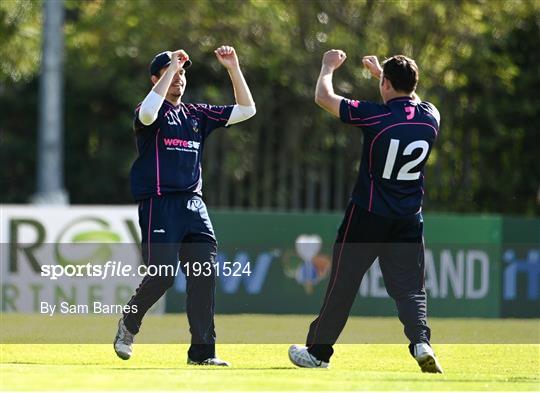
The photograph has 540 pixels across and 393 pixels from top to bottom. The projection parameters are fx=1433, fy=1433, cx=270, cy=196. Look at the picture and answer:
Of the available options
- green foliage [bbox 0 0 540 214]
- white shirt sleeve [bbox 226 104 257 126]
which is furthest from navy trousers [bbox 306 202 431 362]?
green foliage [bbox 0 0 540 214]

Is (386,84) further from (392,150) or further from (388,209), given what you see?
(388,209)

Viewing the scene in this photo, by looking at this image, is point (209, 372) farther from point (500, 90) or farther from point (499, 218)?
point (500, 90)

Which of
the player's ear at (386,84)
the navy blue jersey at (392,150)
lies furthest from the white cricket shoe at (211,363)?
the player's ear at (386,84)

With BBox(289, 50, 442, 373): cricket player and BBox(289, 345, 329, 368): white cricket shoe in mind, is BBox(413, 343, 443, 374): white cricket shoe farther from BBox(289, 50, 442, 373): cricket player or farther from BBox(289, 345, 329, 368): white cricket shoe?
BBox(289, 345, 329, 368): white cricket shoe

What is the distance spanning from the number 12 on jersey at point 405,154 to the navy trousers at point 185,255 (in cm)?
122

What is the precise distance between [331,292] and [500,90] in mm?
14139

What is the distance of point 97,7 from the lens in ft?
83.3

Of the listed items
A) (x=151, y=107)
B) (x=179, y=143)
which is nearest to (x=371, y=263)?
(x=179, y=143)

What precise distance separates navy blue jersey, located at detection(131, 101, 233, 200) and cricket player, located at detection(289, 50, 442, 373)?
0.90 meters

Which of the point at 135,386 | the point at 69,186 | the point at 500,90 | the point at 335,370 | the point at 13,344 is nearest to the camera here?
the point at 135,386

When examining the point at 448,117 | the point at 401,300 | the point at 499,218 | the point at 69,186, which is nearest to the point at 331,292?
the point at 401,300

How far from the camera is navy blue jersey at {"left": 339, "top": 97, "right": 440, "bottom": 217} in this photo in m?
8.45

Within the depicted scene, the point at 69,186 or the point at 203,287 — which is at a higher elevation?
the point at 203,287

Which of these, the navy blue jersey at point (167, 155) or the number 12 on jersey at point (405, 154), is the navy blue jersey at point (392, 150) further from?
the navy blue jersey at point (167, 155)
